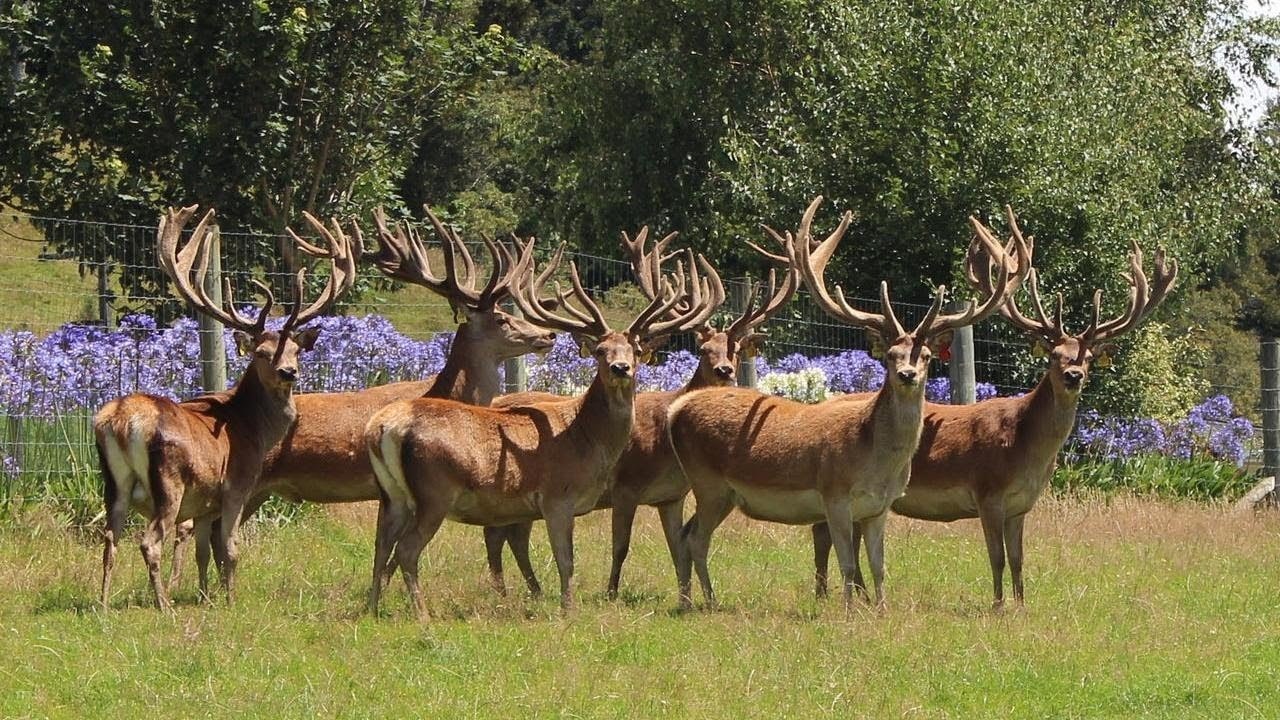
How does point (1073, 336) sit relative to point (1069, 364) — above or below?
above

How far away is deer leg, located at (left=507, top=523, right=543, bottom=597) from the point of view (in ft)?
37.6

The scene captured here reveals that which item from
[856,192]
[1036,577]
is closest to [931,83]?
[856,192]

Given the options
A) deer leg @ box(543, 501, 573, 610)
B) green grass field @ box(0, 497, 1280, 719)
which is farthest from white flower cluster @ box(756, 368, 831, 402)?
deer leg @ box(543, 501, 573, 610)

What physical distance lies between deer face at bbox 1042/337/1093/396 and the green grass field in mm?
1336

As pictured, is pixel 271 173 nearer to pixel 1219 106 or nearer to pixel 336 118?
pixel 336 118

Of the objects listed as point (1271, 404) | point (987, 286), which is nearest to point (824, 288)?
point (987, 286)

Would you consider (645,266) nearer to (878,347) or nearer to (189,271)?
(878,347)

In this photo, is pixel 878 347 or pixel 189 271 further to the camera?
pixel 189 271

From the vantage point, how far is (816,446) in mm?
11180

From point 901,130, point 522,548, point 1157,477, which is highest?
point 901,130

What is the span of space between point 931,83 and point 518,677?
44.1 ft

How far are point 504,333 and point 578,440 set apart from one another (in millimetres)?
1747

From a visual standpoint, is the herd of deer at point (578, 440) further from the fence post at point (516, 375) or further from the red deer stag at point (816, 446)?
the fence post at point (516, 375)

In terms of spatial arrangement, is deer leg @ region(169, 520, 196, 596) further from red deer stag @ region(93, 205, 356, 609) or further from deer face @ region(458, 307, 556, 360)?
deer face @ region(458, 307, 556, 360)
